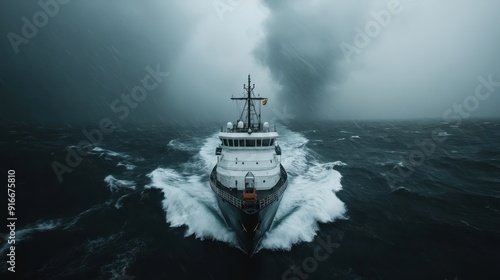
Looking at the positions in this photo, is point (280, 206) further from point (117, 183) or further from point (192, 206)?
point (117, 183)

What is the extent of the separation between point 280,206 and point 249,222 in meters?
8.42

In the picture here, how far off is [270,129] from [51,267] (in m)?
19.2

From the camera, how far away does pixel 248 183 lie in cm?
1920

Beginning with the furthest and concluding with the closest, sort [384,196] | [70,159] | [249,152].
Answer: [70,159], [384,196], [249,152]

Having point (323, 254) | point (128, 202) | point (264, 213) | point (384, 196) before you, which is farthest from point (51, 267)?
point (384, 196)

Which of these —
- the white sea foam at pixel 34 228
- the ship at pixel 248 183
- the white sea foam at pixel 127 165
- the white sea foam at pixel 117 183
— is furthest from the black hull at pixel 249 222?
the white sea foam at pixel 127 165

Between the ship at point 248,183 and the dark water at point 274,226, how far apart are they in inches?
69.3

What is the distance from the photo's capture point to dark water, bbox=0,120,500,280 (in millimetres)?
15273

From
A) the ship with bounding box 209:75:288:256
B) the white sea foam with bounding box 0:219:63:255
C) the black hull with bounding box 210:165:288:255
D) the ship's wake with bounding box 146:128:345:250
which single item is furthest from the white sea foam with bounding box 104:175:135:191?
the black hull with bounding box 210:165:288:255

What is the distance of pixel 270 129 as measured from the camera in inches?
885

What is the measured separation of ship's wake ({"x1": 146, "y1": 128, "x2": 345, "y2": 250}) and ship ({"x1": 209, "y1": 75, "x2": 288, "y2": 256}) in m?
1.37

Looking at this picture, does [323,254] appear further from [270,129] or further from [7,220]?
[7,220]

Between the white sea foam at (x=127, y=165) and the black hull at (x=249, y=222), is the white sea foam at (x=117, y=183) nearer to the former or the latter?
the white sea foam at (x=127, y=165)

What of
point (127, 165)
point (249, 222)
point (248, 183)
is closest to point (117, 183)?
point (127, 165)
